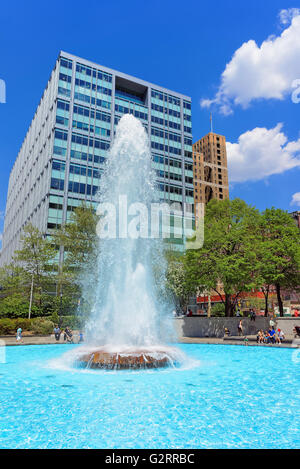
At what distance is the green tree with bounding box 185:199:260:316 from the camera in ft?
87.1

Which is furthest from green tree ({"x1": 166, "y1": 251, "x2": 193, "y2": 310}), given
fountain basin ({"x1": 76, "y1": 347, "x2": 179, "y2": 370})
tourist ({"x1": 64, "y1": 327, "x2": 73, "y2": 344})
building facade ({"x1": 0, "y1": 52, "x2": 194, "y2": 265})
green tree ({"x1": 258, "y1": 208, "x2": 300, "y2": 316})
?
fountain basin ({"x1": 76, "y1": 347, "x2": 179, "y2": 370})

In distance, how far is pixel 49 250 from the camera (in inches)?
Result: 1565

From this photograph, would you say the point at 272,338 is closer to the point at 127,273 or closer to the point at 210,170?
the point at 127,273

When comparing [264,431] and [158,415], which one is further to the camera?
[158,415]

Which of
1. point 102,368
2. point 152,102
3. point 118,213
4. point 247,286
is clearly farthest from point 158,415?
point 152,102

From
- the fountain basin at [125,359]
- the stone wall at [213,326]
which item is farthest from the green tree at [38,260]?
the fountain basin at [125,359]

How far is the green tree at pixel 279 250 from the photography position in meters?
27.4

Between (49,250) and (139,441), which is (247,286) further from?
(49,250)

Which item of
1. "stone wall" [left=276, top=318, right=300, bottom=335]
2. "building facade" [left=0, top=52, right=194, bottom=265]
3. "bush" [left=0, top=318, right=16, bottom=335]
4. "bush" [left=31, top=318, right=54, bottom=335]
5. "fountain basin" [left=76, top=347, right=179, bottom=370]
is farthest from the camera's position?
"building facade" [left=0, top=52, right=194, bottom=265]

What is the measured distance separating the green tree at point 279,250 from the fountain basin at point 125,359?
54.5 feet

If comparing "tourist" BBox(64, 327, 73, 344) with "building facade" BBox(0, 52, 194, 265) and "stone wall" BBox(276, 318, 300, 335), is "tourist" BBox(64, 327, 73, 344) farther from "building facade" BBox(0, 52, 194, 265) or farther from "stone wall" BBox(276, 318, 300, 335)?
"building facade" BBox(0, 52, 194, 265)

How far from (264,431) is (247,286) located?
20.7 metres

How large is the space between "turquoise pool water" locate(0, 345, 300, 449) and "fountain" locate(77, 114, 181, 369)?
Result: 798 millimetres

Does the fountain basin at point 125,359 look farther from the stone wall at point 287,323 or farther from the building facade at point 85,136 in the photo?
the building facade at point 85,136
